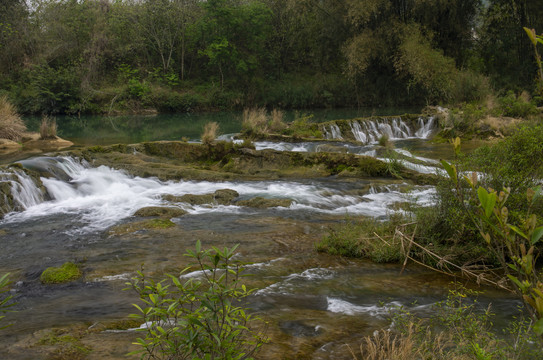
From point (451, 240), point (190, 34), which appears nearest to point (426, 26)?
point (190, 34)

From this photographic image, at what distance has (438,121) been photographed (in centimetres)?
2292

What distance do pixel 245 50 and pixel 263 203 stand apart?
3530 cm

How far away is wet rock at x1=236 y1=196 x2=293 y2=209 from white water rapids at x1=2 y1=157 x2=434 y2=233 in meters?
0.20

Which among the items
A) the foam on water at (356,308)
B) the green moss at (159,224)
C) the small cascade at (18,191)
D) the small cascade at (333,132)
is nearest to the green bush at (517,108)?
the small cascade at (333,132)

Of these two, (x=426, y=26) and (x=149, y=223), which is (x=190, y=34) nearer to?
(x=426, y=26)

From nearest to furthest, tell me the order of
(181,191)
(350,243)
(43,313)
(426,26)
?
(43,313)
(350,243)
(181,191)
(426,26)

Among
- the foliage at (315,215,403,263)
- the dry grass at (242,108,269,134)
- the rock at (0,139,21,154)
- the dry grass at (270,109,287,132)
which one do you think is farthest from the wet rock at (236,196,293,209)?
the rock at (0,139,21,154)

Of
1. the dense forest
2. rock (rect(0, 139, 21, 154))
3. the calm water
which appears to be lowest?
the calm water

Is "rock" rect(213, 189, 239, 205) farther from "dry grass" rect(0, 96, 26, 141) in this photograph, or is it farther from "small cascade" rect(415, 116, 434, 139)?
"small cascade" rect(415, 116, 434, 139)

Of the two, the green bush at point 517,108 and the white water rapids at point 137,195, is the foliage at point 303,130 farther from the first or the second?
the green bush at point 517,108

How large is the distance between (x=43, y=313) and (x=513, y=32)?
38299 millimetres

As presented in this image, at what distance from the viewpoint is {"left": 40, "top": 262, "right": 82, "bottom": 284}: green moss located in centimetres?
599

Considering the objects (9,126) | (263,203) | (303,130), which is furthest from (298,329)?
(9,126)

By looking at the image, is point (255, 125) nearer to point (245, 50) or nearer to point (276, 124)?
point (276, 124)
